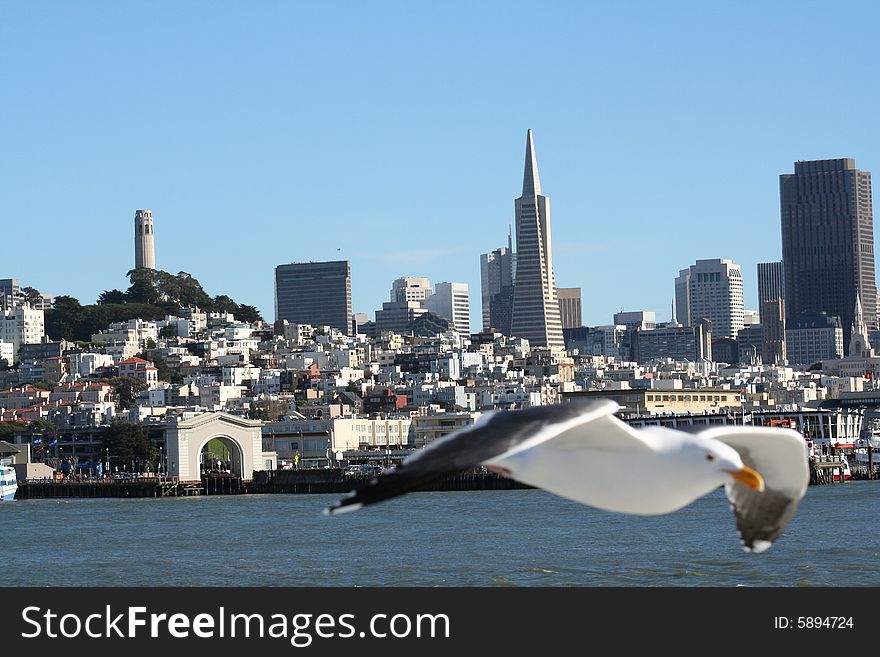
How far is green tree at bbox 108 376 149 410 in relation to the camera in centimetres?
11819

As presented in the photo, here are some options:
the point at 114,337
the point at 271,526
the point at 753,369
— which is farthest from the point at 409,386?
the point at 271,526

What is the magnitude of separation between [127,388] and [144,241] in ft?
240

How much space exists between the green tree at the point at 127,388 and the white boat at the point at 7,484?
41.7 metres

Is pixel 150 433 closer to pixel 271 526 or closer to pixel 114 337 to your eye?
pixel 271 526

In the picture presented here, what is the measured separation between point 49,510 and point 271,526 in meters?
18.6

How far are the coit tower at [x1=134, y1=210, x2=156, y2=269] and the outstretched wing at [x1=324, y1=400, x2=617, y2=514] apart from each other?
190 m

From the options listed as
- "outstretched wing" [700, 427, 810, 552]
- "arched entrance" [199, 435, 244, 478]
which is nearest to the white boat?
"arched entrance" [199, 435, 244, 478]

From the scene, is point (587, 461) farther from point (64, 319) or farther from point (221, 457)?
point (64, 319)

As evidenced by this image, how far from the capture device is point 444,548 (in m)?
33.3

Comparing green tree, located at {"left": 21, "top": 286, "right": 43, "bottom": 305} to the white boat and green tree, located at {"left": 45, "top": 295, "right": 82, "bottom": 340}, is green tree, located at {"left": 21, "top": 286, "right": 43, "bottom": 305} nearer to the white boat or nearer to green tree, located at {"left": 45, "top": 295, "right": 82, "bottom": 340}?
green tree, located at {"left": 45, "top": 295, "right": 82, "bottom": 340}

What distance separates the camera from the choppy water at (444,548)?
2694 centimetres

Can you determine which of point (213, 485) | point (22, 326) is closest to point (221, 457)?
point (213, 485)

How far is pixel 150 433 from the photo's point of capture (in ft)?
298

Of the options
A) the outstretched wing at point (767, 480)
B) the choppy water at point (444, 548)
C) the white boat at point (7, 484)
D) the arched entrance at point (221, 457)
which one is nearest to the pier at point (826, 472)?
the choppy water at point (444, 548)
